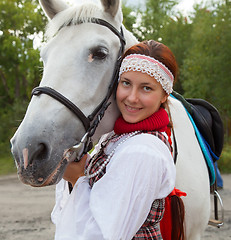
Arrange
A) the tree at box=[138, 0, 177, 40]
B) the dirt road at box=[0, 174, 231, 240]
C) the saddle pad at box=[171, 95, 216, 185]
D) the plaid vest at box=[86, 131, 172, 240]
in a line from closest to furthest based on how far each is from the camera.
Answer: the plaid vest at box=[86, 131, 172, 240] < the saddle pad at box=[171, 95, 216, 185] < the dirt road at box=[0, 174, 231, 240] < the tree at box=[138, 0, 177, 40]

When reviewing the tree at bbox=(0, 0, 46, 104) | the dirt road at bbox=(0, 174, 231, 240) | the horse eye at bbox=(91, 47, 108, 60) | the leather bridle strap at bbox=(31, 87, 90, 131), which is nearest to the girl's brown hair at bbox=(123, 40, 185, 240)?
the horse eye at bbox=(91, 47, 108, 60)

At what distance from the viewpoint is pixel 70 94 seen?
1.34 meters

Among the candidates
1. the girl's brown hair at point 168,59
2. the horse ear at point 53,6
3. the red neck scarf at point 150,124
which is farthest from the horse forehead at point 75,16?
the red neck scarf at point 150,124

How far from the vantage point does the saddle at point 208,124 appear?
2.29 m

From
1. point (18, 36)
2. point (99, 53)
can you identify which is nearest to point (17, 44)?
point (18, 36)

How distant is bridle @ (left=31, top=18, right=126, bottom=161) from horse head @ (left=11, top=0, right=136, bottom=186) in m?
0.02

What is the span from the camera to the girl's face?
1346mm

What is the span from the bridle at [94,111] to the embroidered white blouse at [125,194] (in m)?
0.24

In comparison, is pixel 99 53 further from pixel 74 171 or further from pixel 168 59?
pixel 74 171

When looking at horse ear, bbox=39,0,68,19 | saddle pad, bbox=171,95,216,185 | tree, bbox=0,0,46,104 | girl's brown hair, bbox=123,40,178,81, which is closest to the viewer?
girl's brown hair, bbox=123,40,178,81

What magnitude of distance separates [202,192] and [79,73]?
45.3 inches

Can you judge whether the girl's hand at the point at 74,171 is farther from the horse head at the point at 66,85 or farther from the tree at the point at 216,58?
the tree at the point at 216,58

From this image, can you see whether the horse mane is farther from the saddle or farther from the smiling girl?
the saddle

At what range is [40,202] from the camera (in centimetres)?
559
